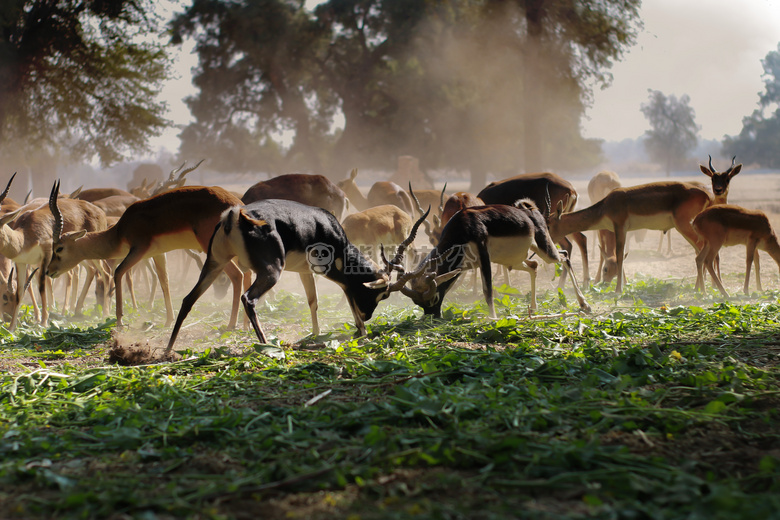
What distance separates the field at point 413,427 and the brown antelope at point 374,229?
17.4 feet

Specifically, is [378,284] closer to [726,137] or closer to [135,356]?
[135,356]

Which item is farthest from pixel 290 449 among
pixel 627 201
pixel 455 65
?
pixel 455 65

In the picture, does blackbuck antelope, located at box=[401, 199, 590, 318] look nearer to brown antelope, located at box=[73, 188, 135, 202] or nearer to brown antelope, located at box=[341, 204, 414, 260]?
brown antelope, located at box=[341, 204, 414, 260]

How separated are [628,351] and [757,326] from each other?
6.98ft

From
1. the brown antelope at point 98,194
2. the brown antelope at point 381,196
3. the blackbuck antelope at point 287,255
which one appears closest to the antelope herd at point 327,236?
the blackbuck antelope at point 287,255

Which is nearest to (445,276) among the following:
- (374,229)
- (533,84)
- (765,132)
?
(374,229)

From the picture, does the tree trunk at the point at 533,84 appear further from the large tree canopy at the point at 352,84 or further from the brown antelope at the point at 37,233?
the brown antelope at the point at 37,233

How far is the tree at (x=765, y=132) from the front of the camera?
130ft

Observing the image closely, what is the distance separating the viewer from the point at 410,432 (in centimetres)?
331

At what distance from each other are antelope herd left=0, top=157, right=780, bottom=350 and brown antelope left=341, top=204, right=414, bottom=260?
0.02 m

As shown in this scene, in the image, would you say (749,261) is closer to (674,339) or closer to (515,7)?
(674,339)

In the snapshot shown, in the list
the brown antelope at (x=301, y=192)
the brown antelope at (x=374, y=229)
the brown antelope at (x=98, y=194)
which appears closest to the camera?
the brown antelope at (x=301, y=192)

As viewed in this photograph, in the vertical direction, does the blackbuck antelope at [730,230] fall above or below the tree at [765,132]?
below

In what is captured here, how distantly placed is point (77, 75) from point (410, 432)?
887 inches
